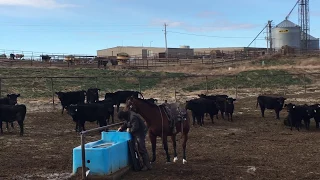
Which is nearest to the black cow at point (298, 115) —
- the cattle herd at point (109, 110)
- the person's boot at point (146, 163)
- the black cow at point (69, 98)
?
the cattle herd at point (109, 110)

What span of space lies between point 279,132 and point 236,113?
642 cm

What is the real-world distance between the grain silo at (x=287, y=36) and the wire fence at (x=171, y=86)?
33896 mm

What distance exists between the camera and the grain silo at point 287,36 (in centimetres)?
7806

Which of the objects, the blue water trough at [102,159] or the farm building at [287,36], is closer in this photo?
the blue water trough at [102,159]

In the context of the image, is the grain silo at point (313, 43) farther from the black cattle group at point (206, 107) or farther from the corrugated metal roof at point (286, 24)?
the black cattle group at point (206, 107)

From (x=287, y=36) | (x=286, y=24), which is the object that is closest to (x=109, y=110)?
(x=287, y=36)

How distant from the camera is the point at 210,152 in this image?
12.2 meters

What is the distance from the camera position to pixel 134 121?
9.84 meters

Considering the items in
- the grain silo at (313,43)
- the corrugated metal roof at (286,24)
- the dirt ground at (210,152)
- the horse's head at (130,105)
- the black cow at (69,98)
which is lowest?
the dirt ground at (210,152)

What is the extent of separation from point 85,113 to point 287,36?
67.6 m

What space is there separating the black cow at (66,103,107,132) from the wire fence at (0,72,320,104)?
13060mm

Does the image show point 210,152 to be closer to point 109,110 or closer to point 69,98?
point 109,110

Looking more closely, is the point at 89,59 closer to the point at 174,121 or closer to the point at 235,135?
the point at 235,135

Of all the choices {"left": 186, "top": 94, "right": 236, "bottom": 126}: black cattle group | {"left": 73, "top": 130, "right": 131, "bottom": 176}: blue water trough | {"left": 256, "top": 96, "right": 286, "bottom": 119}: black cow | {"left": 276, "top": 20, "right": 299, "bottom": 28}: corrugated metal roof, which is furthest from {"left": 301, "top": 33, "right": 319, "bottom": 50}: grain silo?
{"left": 73, "top": 130, "right": 131, "bottom": 176}: blue water trough
